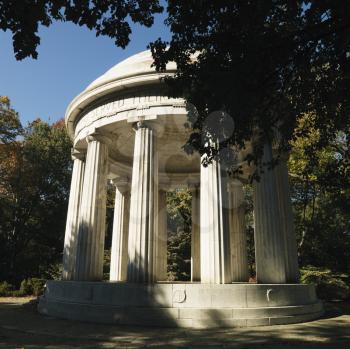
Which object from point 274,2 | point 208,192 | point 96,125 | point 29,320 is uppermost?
point 96,125

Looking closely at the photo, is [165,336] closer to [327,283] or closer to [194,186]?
[194,186]

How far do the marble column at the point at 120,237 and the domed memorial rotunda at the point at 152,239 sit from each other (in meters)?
5.95

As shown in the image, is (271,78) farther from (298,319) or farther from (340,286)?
(340,286)

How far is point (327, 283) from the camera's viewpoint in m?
37.4

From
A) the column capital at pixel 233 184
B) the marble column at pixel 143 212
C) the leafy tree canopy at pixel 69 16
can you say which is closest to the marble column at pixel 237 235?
the column capital at pixel 233 184

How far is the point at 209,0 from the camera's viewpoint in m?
11.8

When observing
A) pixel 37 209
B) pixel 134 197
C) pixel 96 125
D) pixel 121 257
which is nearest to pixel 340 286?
pixel 121 257

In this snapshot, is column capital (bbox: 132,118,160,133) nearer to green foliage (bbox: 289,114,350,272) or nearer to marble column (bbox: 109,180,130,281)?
marble column (bbox: 109,180,130,281)

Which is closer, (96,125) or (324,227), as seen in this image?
(96,125)

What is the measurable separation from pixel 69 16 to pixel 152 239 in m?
14.8

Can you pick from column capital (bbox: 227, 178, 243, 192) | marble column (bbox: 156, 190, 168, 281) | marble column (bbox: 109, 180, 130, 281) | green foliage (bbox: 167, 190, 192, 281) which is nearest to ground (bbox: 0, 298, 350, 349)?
marble column (bbox: 109, 180, 130, 281)

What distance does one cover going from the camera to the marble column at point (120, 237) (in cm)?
3519

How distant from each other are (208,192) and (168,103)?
7.43m

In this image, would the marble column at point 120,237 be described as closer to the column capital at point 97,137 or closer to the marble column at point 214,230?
the column capital at point 97,137
